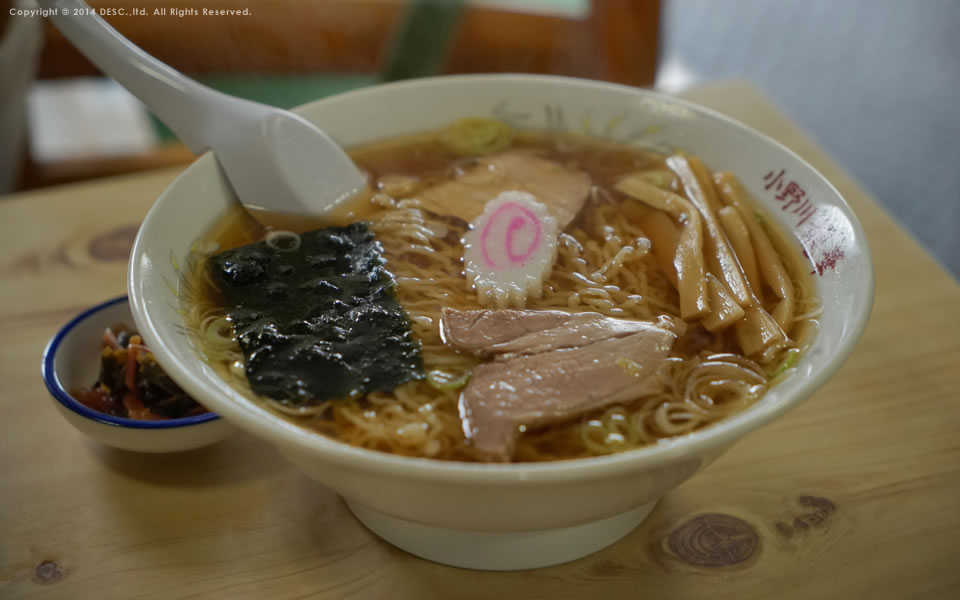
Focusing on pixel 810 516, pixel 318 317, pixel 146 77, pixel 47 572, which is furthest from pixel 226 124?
pixel 810 516

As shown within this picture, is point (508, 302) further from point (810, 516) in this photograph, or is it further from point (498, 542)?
point (810, 516)

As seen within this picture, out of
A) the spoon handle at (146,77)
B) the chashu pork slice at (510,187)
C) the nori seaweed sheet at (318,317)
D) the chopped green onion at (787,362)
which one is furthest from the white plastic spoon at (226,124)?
the chopped green onion at (787,362)

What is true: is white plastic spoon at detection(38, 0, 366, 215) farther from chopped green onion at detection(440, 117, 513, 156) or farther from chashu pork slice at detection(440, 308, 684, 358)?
chashu pork slice at detection(440, 308, 684, 358)

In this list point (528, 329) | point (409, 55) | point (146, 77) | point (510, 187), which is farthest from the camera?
point (409, 55)

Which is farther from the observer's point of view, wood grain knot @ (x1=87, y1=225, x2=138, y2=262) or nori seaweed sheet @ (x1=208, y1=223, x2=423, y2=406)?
wood grain knot @ (x1=87, y1=225, x2=138, y2=262)

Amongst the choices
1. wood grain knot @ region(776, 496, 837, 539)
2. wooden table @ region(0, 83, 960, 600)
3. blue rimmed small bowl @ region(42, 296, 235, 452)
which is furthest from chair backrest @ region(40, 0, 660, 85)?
wood grain knot @ region(776, 496, 837, 539)

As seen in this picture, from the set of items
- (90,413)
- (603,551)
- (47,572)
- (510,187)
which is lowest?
(47,572)

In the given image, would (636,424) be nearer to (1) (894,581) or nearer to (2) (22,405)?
(1) (894,581)
